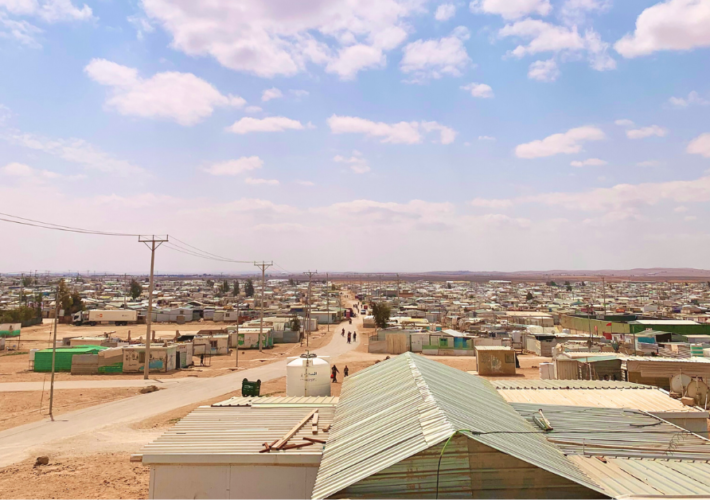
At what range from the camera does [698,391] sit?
17.1m

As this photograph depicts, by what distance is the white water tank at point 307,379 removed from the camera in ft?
73.4

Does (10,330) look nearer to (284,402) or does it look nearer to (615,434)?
(284,402)

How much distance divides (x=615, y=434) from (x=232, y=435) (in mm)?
8579

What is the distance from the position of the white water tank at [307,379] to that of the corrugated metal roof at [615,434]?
36.8 ft

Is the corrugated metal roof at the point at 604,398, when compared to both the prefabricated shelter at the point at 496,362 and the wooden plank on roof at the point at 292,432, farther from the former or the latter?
the prefabricated shelter at the point at 496,362

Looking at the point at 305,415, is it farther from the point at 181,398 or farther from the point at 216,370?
the point at 216,370

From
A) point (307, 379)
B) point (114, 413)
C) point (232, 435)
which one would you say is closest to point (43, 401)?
point (114, 413)

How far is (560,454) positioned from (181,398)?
23.6 meters

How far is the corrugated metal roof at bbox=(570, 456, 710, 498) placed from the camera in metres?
7.47

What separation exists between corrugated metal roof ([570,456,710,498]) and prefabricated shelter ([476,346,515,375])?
24.1 m

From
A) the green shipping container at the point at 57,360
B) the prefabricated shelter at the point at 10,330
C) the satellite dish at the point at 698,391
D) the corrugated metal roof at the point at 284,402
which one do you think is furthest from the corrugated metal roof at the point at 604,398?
the prefabricated shelter at the point at 10,330

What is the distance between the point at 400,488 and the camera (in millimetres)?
7133

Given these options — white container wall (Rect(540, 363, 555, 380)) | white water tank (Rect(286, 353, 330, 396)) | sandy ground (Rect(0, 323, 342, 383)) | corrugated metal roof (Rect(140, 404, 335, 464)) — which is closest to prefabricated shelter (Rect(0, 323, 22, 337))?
sandy ground (Rect(0, 323, 342, 383))

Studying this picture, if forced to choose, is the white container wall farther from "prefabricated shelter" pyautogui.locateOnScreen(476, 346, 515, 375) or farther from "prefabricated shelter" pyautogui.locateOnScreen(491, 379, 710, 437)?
"prefabricated shelter" pyautogui.locateOnScreen(476, 346, 515, 375)
